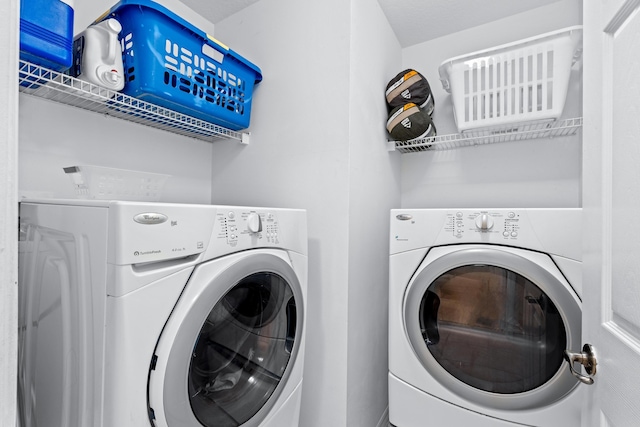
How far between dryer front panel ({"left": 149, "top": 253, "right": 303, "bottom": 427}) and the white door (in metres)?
0.81

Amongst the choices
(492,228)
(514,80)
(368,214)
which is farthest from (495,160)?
(368,214)

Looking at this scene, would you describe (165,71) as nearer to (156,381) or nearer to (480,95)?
(156,381)

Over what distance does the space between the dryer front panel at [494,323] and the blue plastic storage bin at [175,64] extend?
1.13 m

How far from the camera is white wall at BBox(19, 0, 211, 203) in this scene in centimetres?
110

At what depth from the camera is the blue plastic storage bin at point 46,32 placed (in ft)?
2.51

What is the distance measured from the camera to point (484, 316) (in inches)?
47.3

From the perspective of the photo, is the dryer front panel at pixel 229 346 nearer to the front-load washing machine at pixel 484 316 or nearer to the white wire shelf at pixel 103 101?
the front-load washing machine at pixel 484 316

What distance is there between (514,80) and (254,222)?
1.40 meters

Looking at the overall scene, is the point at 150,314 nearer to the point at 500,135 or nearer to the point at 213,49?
the point at 213,49

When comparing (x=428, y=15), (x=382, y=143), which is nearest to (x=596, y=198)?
(x=382, y=143)

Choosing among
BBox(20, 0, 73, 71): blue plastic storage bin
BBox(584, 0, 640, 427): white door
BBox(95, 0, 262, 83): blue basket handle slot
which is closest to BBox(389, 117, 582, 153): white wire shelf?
BBox(584, 0, 640, 427): white door

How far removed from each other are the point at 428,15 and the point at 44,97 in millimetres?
1845

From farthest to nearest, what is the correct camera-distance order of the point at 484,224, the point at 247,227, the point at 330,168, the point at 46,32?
the point at 330,168, the point at 484,224, the point at 247,227, the point at 46,32

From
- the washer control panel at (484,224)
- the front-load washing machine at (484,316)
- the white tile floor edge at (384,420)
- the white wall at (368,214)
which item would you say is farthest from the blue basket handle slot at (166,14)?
the white tile floor edge at (384,420)
